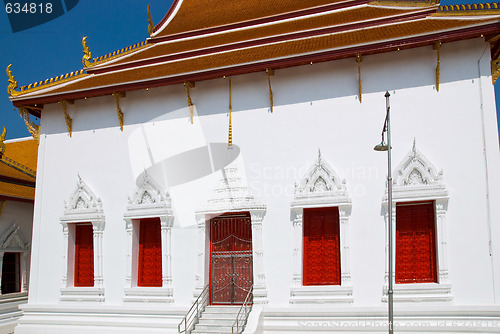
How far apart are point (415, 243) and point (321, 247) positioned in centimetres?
174

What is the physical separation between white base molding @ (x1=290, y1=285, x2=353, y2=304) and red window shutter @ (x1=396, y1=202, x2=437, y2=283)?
3.22 feet

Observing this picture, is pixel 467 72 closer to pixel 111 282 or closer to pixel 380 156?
pixel 380 156

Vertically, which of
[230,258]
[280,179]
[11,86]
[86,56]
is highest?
[86,56]

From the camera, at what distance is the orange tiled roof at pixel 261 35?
972 cm

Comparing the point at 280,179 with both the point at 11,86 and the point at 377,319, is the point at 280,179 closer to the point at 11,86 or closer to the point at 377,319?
the point at 377,319

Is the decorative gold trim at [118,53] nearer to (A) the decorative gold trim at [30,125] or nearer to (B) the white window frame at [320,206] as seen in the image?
(A) the decorative gold trim at [30,125]

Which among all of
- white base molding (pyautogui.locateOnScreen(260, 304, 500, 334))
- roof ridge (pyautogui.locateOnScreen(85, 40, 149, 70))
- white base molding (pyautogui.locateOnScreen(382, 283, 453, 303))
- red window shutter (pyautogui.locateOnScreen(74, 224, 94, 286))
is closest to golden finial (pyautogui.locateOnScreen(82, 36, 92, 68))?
roof ridge (pyautogui.locateOnScreen(85, 40, 149, 70))

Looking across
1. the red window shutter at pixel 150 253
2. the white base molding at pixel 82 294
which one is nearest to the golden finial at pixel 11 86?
the red window shutter at pixel 150 253

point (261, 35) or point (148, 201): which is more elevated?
point (261, 35)

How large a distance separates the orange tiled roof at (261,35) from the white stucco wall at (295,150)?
0.50 m

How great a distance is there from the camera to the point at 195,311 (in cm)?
1039

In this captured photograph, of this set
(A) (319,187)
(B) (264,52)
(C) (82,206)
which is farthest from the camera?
(C) (82,206)

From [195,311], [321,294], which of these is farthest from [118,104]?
[321,294]

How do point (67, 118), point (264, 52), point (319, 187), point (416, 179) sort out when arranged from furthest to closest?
point (67, 118)
point (264, 52)
point (319, 187)
point (416, 179)
